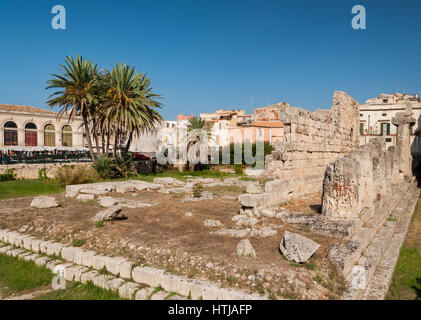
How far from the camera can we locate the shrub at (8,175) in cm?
1827

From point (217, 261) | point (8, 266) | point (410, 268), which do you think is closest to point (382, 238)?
point (410, 268)

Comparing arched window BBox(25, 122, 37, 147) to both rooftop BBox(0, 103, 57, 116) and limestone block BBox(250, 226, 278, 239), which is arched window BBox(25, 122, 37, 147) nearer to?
rooftop BBox(0, 103, 57, 116)

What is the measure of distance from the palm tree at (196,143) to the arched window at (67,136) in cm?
2116

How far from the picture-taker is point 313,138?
39.9 ft

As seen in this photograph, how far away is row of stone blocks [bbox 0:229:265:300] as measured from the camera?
384cm

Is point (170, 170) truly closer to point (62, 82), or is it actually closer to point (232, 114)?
point (62, 82)

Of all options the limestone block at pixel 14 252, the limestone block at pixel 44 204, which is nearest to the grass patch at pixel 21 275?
the limestone block at pixel 14 252

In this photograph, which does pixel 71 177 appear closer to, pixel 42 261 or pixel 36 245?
pixel 36 245

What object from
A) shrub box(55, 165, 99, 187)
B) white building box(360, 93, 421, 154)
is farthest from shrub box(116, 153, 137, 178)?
white building box(360, 93, 421, 154)

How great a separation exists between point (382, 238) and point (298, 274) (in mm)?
3483

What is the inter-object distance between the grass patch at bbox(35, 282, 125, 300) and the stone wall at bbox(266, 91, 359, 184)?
679 centimetres

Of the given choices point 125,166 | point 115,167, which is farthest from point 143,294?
point 125,166

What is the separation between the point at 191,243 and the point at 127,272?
1303 millimetres

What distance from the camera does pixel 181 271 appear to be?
4398 mm
